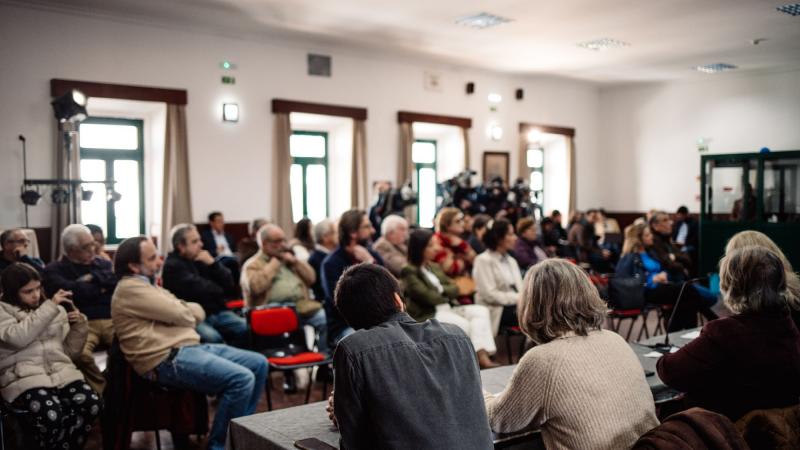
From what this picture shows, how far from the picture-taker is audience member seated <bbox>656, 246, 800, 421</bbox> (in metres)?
2.46

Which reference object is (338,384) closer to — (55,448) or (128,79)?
(55,448)

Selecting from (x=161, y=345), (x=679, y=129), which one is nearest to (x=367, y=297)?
(x=161, y=345)

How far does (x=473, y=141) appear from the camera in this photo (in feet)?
42.2

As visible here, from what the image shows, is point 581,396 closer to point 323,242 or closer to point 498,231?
point 498,231

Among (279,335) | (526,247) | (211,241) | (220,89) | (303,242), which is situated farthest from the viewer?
(220,89)

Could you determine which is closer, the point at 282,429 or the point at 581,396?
the point at 581,396

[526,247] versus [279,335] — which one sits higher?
[526,247]

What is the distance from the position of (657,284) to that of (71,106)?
6.08m

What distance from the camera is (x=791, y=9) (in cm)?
885

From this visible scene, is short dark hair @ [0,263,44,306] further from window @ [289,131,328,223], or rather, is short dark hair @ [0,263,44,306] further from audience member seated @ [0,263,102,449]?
window @ [289,131,328,223]

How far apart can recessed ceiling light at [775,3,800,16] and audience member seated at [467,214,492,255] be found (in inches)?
183

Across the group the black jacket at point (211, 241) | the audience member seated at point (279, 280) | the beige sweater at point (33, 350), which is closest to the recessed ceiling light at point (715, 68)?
the black jacket at point (211, 241)

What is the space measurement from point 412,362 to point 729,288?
1.45 meters

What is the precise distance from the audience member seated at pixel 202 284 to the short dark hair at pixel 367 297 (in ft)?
8.93
